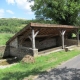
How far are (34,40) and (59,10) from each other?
40.8 ft

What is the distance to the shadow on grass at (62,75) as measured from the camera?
8684mm

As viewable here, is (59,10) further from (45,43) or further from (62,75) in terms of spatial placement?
(62,75)

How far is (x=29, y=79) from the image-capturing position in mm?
8523

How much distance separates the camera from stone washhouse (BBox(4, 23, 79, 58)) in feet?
49.9

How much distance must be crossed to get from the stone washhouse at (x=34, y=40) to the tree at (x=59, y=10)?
4327mm

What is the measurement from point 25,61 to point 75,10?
15.6m

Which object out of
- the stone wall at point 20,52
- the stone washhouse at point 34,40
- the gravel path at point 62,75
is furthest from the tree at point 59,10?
the gravel path at point 62,75

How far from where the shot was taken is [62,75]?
9.15m

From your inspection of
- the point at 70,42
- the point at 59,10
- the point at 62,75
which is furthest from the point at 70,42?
the point at 62,75

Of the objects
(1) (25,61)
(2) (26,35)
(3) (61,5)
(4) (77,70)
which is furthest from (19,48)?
(3) (61,5)

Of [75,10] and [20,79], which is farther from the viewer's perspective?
[75,10]

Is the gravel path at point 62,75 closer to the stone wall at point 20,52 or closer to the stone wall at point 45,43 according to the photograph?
the stone wall at point 20,52

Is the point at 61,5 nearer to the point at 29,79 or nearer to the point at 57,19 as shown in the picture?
the point at 57,19

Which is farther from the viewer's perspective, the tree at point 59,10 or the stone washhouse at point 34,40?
the tree at point 59,10
